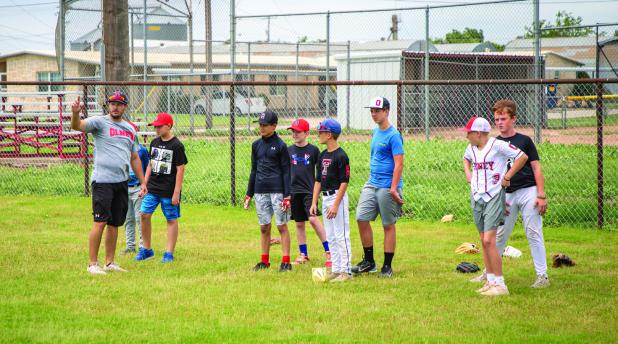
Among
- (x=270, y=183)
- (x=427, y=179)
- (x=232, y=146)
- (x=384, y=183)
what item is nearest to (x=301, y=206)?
(x=270, y=183)

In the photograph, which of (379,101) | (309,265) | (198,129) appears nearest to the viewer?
(379,101)

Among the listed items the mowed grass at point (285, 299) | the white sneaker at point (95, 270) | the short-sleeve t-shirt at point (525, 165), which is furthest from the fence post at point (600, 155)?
the white sneaker at point (95, 270)

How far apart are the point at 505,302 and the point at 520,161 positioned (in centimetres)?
127

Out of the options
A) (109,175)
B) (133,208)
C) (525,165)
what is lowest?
(133,208)

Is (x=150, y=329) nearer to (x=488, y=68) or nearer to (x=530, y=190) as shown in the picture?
(x=530, y=190)

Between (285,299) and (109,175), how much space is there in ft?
8.27

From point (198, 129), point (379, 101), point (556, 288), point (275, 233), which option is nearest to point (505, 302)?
point (556, 288)

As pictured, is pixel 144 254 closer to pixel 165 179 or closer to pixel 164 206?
pixel 164 206

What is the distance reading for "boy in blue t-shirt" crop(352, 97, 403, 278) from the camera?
8.02m

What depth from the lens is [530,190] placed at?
758 cm

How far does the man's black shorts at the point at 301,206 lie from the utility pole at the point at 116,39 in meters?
9.48

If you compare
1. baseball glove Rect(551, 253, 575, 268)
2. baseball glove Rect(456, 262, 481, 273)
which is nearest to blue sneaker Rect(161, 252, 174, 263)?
baseball glove Rect(456, 262, 481, 273)

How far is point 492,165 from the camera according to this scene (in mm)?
7254

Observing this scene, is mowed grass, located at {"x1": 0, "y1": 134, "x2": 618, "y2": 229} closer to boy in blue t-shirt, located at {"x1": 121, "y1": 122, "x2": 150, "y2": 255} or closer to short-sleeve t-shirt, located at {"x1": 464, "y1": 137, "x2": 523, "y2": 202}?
boy in blue t-shirt, located at {"x1": 121, "y1": 122, "x2": 150, "y2": 255}
